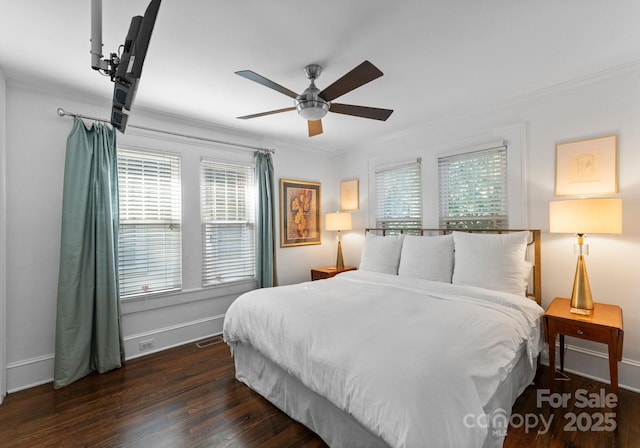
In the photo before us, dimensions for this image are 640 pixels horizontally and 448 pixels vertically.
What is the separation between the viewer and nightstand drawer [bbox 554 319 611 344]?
2053 mm

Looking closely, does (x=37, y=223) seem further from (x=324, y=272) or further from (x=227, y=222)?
(x=324, y=272)

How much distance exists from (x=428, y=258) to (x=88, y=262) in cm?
331

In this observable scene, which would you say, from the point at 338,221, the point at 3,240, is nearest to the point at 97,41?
the point at 3,240

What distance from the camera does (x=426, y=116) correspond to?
11.4 ft

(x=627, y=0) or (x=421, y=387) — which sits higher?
(x=627, y=0)

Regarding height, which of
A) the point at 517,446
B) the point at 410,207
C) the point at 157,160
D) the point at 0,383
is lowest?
the point at 517,446

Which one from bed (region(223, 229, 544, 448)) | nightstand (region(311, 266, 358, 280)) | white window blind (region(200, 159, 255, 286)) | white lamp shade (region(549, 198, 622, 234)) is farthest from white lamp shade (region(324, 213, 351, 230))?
white lamp shade (region(549, 198, 622, 234))

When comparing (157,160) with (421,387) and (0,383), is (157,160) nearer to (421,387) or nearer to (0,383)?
(0,383)

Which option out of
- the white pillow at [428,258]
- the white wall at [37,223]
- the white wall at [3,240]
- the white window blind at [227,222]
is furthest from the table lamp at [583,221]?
the white wall at [3,240]

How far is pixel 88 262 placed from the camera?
8.93 ft

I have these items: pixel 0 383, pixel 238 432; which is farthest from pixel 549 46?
pixel 0 383

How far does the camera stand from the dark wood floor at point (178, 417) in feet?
6.16

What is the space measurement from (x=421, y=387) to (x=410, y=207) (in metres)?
2.94

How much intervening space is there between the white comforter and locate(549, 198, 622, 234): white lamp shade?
69 cm
